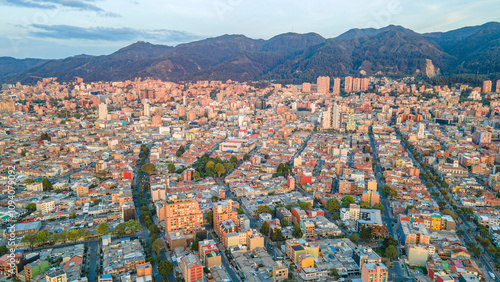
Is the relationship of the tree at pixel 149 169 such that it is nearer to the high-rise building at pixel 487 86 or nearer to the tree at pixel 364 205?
the tree at pixel 364 205

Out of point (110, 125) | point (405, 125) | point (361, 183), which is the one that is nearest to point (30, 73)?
point (110, 125)

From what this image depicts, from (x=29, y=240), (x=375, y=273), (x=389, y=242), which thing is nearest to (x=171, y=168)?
(x=29, y=240)

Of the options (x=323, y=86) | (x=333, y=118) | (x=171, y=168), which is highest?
(x=323, y=86)

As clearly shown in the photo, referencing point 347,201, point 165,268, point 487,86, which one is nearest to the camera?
point 165,268

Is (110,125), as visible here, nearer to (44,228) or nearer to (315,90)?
(44,228)

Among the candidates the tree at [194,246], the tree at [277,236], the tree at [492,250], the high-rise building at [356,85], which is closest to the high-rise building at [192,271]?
the tree at [194,246]

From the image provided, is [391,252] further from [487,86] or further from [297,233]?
[487,86]

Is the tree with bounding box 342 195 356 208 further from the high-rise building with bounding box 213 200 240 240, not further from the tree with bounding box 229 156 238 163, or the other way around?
the tree with bounding box 229 156 238 163
